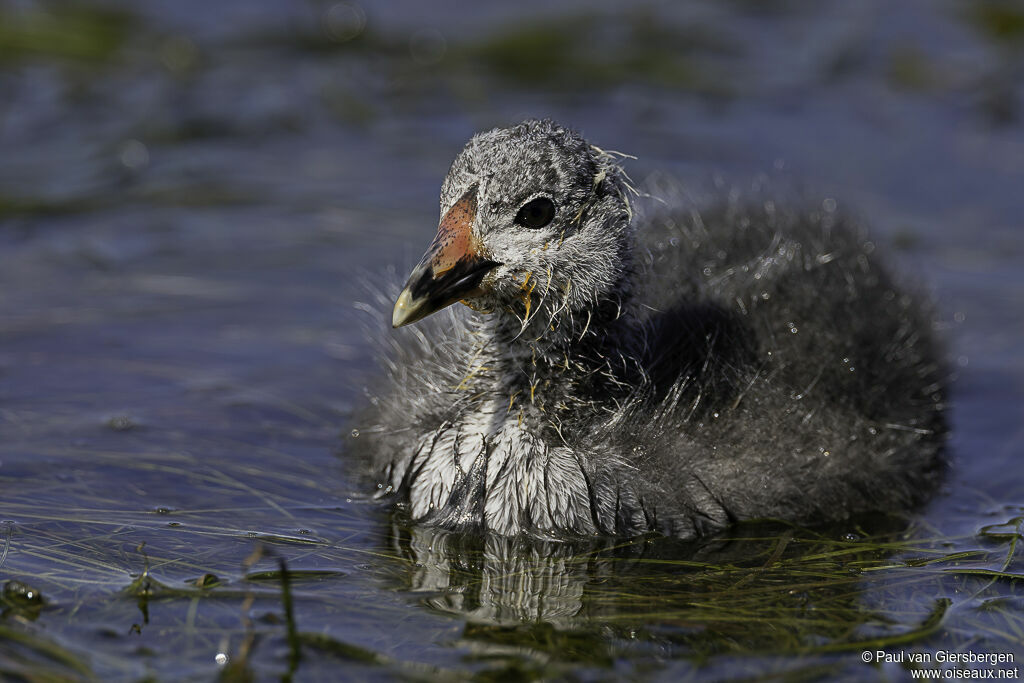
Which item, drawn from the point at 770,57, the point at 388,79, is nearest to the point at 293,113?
the point at 388,79

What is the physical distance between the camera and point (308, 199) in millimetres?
8172

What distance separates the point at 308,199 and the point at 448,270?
12.4ft

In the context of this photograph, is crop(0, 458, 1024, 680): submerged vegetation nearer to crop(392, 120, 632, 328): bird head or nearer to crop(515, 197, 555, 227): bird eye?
crop(392, 120, 632, 328): bird head

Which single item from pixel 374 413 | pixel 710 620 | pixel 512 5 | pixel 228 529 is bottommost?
pixel 710 620

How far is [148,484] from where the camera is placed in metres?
5.12

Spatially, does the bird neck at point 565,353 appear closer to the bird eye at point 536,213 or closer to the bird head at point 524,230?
the bird head at point 524,230

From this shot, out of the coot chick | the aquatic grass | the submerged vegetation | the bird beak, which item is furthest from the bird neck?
the aquatic grass

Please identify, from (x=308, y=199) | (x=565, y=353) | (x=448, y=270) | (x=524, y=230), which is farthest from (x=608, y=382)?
(x=308, y=199)

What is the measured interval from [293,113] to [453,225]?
15.8 ft

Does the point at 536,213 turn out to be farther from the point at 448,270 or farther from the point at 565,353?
the point at 565,353

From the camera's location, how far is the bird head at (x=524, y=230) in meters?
4.63


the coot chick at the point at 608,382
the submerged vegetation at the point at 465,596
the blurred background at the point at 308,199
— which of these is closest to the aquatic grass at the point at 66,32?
the blurred background at the point at 308,199

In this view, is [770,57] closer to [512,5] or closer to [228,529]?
[512,5]

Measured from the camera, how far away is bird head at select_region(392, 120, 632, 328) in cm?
463
